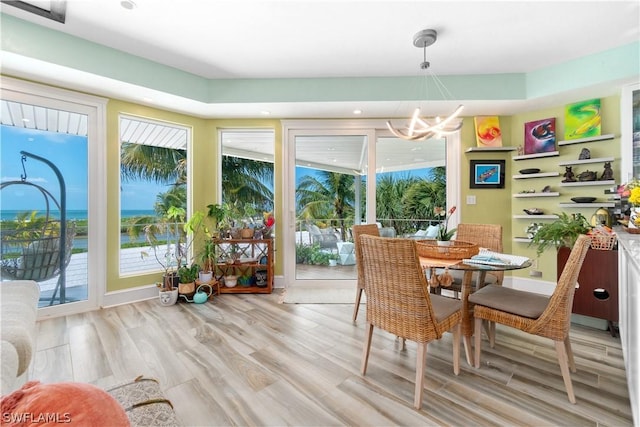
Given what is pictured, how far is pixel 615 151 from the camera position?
3.04 m

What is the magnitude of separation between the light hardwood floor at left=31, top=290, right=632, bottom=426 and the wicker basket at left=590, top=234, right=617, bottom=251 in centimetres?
79

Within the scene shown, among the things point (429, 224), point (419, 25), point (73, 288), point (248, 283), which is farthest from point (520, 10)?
point (73, 288)

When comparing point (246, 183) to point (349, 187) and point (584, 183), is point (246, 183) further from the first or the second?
point (584, 183)

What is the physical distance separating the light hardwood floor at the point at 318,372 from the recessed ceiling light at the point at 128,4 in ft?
8.89

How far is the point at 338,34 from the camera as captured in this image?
2.46 m

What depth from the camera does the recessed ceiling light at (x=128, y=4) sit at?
2.07 metres

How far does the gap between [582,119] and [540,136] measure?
404 mm

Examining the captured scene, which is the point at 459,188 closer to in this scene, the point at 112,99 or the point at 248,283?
the point at 248,283

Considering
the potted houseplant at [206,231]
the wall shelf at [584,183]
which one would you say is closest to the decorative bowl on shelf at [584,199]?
the wall shelf at [584,183]

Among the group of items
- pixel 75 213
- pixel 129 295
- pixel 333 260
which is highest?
pixel 75 213

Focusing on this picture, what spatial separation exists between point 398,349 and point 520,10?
287 centimetres

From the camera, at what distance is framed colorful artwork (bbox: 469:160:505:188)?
12.3ft

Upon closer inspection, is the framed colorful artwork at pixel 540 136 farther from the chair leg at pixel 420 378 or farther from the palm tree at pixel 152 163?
the palm tree at pixel 152 163

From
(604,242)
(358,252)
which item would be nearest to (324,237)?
(358,252)
